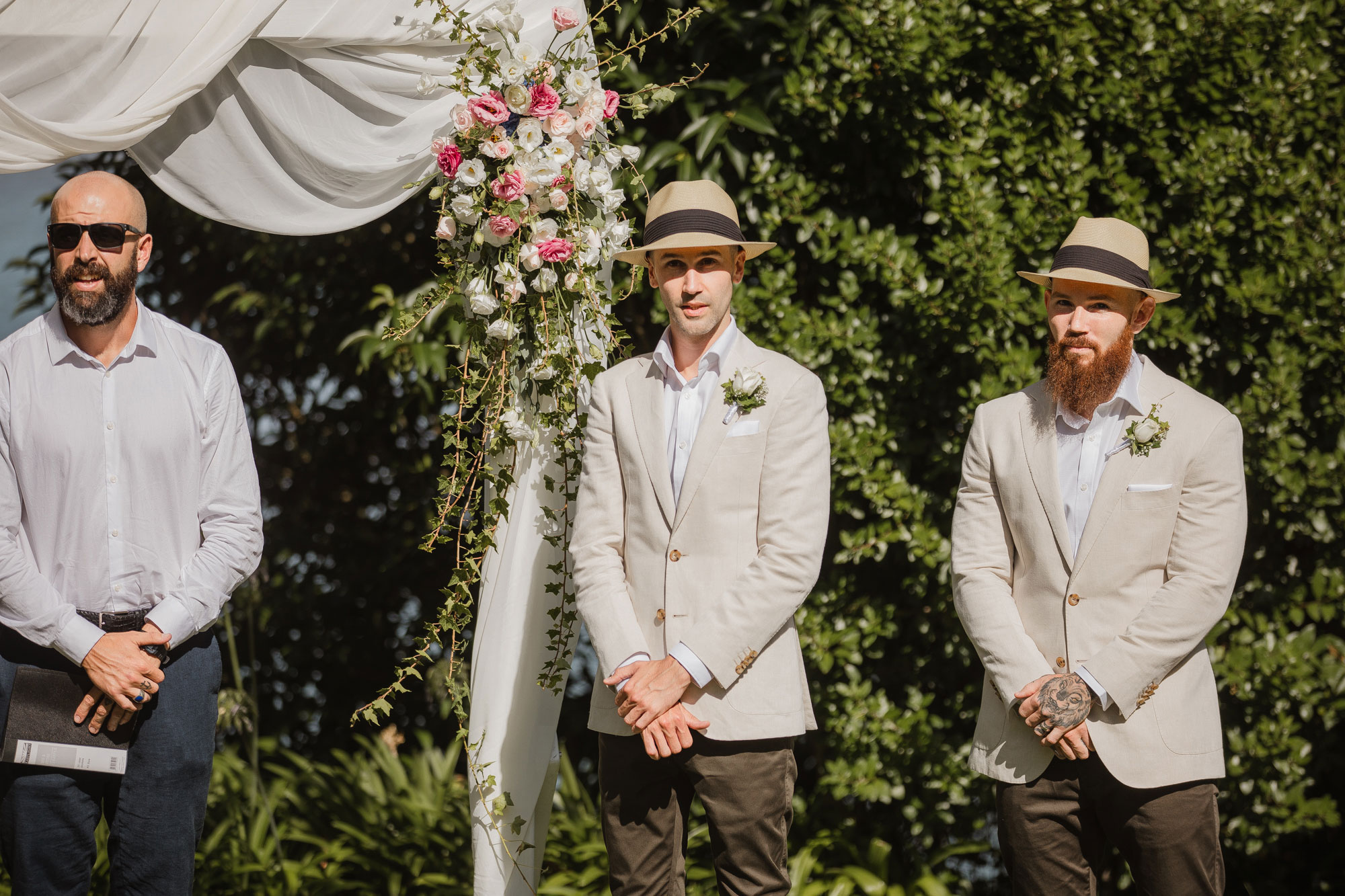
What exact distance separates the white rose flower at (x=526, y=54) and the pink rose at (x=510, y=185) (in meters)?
0.27

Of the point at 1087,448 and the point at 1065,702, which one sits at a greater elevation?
the point at 1087,448

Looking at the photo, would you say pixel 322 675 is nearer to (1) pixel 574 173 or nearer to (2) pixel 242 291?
(2) pixel 242 291

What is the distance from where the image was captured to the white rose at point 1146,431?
2463mm

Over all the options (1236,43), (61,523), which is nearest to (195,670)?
(61,523)

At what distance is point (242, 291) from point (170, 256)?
0.44 metres

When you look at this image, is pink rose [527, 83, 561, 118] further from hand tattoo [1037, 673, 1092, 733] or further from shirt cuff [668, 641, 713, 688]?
hand tattoo [1037, 673, 1092, 733]

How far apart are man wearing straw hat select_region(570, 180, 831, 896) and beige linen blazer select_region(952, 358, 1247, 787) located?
1.43 ft

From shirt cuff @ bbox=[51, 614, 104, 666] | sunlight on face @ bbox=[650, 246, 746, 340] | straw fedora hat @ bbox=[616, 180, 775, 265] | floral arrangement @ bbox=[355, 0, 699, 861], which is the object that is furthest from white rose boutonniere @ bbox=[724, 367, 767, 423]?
shirt cuff @ bbox=[51, 614, 104, 666]

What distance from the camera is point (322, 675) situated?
4.82 metres

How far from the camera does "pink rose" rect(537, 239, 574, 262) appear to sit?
9.30 ft

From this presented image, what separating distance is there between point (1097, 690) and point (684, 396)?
111cm

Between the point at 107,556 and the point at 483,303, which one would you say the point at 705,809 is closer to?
the point at 483,303

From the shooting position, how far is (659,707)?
2.44 metres

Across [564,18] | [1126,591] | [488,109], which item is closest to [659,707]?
[1126,591]
